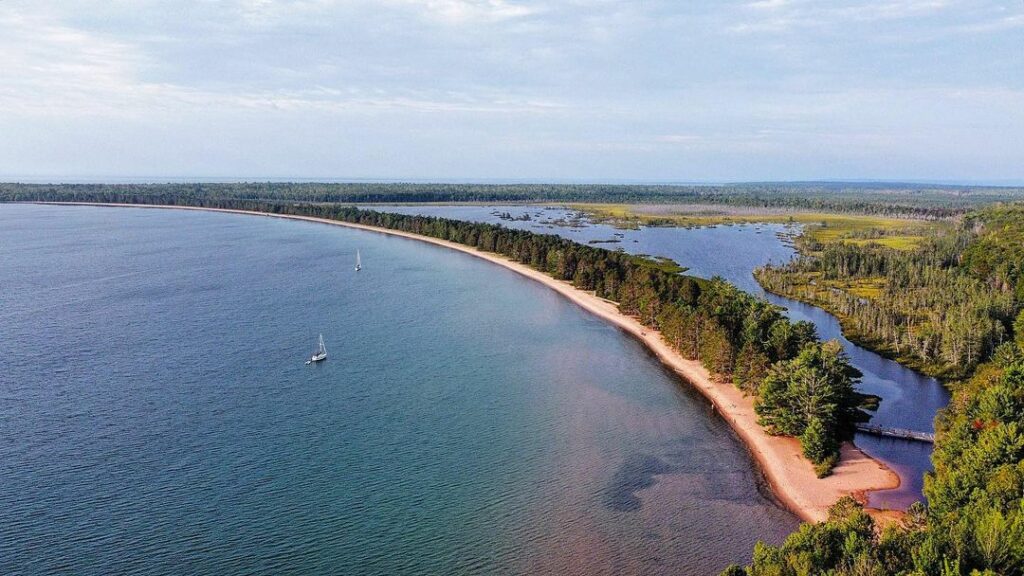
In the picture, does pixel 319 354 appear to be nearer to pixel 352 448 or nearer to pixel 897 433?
pixel 352 448

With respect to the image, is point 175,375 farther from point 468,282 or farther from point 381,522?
point 468,282

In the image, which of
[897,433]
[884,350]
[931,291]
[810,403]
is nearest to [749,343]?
[810,403]

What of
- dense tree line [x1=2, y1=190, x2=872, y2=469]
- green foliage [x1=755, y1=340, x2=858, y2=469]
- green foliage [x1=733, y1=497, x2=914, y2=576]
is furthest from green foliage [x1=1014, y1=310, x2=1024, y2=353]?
green foliage [x1=733, y1=497, x2=914, y2=576]

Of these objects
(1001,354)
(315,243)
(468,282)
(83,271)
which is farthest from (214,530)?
(315,243)

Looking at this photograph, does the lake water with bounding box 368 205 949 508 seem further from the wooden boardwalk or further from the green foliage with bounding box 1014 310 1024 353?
the green foliage with bounding box 1014 310 1024 353

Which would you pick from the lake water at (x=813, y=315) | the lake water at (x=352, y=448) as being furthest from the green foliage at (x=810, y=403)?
the lake water at (x=352, y=448)

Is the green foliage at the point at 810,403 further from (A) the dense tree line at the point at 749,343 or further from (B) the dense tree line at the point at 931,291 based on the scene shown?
(B) the dense tree line at the point at 931,291
